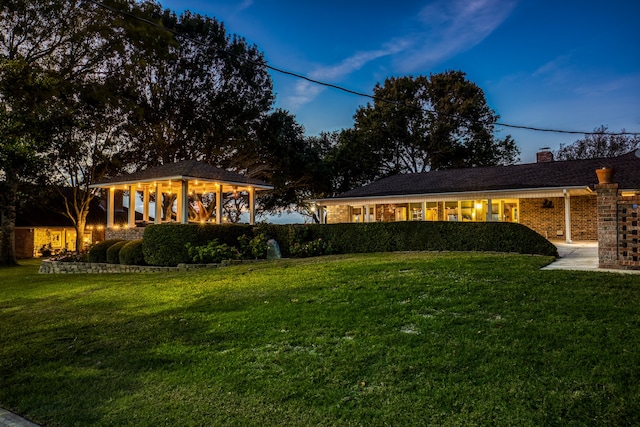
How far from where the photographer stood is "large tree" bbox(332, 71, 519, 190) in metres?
35.1

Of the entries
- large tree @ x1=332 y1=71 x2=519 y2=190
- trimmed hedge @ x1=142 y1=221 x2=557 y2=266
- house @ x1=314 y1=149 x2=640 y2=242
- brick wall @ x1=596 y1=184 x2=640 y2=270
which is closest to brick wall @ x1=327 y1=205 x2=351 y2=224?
house @ x1=314 y1=149 x2=640 y2=242

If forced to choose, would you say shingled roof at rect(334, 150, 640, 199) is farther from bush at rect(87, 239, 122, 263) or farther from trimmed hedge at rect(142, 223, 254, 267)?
bush at rect(87, 239, 122, 263)

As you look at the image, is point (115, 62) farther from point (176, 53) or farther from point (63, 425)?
point (63, 425)

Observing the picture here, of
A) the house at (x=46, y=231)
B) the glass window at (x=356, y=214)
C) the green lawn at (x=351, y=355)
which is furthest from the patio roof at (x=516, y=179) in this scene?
the house at (x=46, y=231)

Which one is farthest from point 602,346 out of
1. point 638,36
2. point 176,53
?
point 176,53

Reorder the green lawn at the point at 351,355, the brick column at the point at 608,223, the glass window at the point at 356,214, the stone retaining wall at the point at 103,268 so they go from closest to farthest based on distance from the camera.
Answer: the green lawn at the point at 351,355
the brick column at the point at 608,223
the stone retaining wall at the point at 103,268
the glass window at the point at 356,214

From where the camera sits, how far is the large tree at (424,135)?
115 feet

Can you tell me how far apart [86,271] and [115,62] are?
14299 mm

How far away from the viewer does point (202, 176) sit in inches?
713

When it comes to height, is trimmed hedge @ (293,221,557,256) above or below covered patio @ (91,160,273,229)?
below

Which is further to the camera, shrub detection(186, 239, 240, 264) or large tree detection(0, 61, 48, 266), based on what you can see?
shrub detection(186, 239, 240, 264)

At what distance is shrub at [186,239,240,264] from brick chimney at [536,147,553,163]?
63.1 ft

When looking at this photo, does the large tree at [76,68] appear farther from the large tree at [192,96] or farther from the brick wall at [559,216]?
the brick wall at [559,216]

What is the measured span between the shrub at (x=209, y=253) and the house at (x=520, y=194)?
1112cm
